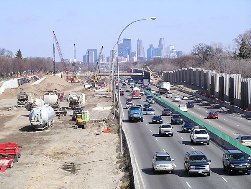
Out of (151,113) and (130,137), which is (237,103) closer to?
(151,113)

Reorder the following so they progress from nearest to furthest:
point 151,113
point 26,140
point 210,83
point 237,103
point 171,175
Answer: point 171,175, point 26,140, point 151,113, point 237,103, point 210,83

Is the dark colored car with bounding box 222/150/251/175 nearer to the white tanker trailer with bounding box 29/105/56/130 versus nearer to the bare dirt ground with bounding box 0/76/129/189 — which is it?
the bare dirt ground with bounding box 0/76/129/189

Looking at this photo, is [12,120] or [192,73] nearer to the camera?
[12,120]

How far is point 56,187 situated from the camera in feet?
114

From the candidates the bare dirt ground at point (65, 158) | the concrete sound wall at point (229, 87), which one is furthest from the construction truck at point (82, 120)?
the concrete sound wall at point (229, 87)

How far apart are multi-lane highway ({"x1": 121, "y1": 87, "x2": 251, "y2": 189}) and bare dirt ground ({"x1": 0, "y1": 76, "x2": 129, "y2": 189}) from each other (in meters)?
1.69

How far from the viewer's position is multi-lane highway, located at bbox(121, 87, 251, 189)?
3066 cm

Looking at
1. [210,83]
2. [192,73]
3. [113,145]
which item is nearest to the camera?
[113,145]

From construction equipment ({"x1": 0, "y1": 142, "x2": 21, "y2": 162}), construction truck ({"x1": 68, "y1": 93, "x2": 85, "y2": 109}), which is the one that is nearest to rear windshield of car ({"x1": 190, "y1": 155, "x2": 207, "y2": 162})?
construction equipment ({"x1": 0, "y1": 142, "x2": 21, "y2": 162})

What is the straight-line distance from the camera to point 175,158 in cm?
4097

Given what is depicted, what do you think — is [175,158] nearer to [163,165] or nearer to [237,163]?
[163,165]

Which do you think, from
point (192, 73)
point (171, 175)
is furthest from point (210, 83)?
point (171, 175)

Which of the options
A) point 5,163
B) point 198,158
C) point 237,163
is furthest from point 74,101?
point 237,163

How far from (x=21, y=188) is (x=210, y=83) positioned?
332 ft
